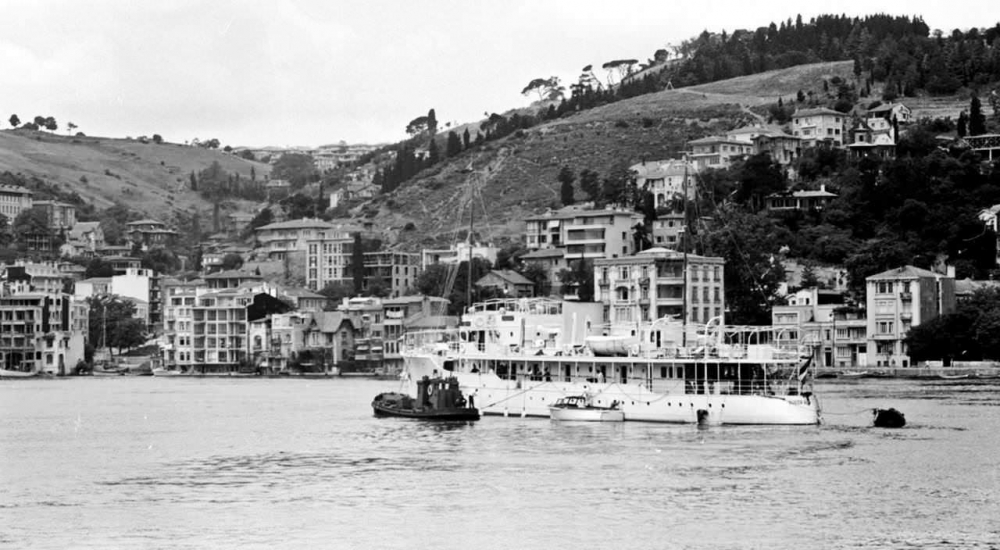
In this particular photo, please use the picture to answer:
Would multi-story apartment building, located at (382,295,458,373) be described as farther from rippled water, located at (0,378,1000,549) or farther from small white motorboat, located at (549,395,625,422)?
small white motorboat, located at (549,395,625,422)

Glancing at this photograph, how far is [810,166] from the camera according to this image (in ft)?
493

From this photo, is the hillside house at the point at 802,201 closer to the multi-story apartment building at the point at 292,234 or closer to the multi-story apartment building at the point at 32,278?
the multi-story apartment building at the point at 292,234

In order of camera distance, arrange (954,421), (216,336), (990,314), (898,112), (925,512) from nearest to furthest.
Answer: (925,512) → (954,421) → (990,314) → (216,336) → (898,112)

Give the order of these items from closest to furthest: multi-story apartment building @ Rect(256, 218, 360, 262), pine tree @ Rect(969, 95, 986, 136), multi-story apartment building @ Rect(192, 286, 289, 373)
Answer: multi-story apartment building @ Rect(192, 286, 289, 373) → pine tree @ Rect(969, 95, 986, 136) → multi-story apartment building @ Rect(256, 218, 360, 262)

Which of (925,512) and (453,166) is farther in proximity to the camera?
(453,166)

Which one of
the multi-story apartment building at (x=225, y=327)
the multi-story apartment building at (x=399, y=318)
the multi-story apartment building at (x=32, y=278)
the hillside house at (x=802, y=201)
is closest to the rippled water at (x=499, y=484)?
the multi-story apartment building at (x=399, y=318)

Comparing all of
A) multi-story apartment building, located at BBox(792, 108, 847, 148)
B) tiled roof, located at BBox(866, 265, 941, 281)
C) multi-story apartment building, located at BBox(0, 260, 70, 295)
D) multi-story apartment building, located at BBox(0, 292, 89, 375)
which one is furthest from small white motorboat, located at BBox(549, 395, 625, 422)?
multi-story apartment building, located at BBox(792, 108, 847, 148)

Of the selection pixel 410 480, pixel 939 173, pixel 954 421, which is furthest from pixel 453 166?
pixel 410 480

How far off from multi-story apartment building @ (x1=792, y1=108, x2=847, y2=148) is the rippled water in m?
88.0

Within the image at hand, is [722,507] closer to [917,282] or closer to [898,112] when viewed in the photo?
[917,282]

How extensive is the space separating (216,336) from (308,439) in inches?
3392

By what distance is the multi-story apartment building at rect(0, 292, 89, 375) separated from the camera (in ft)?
474

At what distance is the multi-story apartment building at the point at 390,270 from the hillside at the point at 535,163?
23.7ft

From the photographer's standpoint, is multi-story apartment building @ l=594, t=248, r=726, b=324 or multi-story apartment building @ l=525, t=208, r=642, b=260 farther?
multi-story apartment building @ l=525, t=208, r=642, b=260
